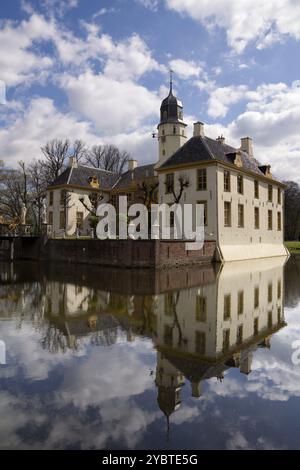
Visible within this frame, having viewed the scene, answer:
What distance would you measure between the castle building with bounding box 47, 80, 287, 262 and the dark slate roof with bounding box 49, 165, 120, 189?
12 cm

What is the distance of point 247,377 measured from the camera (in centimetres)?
486

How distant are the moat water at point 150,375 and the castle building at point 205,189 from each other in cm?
1535

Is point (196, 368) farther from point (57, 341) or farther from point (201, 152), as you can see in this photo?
point (201, 152)

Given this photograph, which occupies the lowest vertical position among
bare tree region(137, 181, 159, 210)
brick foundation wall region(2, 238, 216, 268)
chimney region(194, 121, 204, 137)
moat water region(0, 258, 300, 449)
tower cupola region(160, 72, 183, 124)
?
moat water region(0, 258, 300, 449)

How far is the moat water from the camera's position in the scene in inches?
136

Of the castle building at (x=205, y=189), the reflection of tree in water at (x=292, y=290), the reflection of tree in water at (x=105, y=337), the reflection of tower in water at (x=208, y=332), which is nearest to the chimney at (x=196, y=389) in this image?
the reflection of tower in water at (x=208, y=332)

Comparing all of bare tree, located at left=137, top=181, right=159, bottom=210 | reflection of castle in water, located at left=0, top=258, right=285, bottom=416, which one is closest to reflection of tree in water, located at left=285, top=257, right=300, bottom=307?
reflection of castle in water, located at left=0, top=258, right=285, bottom=416

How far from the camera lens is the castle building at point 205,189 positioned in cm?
2483

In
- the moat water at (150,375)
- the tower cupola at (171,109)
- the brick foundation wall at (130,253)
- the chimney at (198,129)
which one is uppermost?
the tower cupola at (171,109)

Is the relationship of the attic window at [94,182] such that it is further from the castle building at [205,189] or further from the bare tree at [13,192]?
the bare tree at [13,192]

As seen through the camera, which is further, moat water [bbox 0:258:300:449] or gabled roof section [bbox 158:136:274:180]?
gabled roof section [bbox 158:136:274:180]

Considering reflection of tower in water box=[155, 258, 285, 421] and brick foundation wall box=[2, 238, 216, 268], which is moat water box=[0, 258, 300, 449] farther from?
brick foundation wall box=[2, 238, 216, 268]
